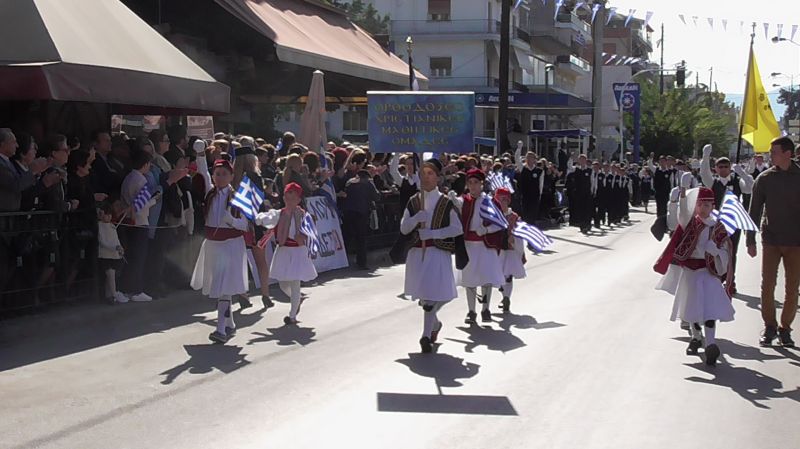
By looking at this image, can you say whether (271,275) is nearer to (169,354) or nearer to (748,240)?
(169,354)

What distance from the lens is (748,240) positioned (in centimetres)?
988

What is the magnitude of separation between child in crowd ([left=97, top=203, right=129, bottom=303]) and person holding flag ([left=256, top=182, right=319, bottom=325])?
76.9 inches

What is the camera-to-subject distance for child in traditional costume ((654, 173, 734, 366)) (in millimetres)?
9367

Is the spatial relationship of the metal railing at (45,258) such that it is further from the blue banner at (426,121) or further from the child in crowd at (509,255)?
the child in crowd at (509,255)

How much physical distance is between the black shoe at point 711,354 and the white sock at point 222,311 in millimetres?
4522

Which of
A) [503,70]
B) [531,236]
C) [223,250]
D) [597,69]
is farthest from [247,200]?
[597,69]

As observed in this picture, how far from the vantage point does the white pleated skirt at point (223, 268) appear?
33.8ft

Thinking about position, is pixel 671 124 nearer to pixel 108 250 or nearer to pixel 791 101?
pixel 108 250

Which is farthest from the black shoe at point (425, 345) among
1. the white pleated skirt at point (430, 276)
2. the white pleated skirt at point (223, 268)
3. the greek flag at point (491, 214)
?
the greek flag at point (491, 214)

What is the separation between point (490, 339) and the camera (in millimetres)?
10680

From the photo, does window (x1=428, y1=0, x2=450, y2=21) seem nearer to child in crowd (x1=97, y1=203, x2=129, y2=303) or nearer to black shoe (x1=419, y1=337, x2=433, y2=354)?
child in crowd (x1=97, y1=203, x2=129, y2=303)

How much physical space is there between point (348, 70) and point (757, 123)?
940cm

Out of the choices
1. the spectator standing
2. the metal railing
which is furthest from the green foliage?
the metal railing

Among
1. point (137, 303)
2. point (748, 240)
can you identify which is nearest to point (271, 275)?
point (137, 303)
